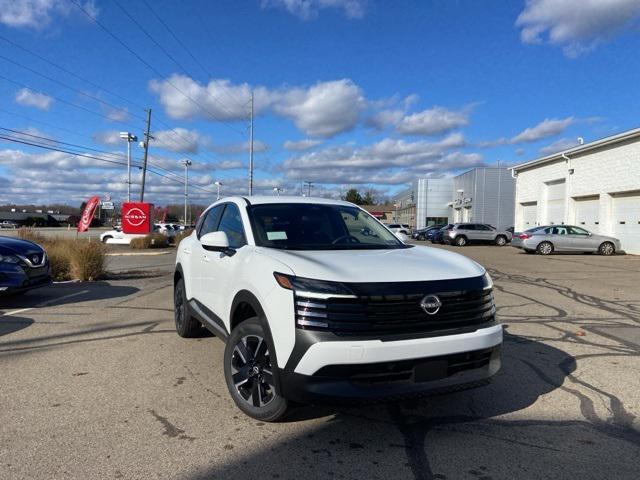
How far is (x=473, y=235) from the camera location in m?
34.4

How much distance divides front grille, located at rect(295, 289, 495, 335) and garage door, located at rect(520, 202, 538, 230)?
115 feet

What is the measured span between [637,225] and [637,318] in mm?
19634

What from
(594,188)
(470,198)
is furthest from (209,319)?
(470,198)

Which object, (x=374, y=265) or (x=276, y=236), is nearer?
(x=374, y=265)

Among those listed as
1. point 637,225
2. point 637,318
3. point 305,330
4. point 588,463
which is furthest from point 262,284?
point 637,225

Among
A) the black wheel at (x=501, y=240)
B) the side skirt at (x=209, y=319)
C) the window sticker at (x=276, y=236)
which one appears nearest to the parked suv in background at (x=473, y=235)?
the black wheel at (x=501, y=240)

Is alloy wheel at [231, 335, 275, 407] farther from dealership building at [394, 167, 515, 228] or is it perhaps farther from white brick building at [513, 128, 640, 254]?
dealership building at [394, 167, 515, 228]

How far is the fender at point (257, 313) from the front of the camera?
130 inches

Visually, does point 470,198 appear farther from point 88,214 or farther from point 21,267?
point 21,267

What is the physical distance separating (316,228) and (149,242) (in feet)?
Answer: 81.2

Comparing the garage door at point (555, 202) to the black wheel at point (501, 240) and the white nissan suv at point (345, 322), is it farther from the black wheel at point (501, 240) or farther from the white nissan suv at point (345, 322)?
the white nissan suv at point (345, 322)

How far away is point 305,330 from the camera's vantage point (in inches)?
124

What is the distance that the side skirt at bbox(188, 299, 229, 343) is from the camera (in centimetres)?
445

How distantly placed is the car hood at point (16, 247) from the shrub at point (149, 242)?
1845 centimetres
